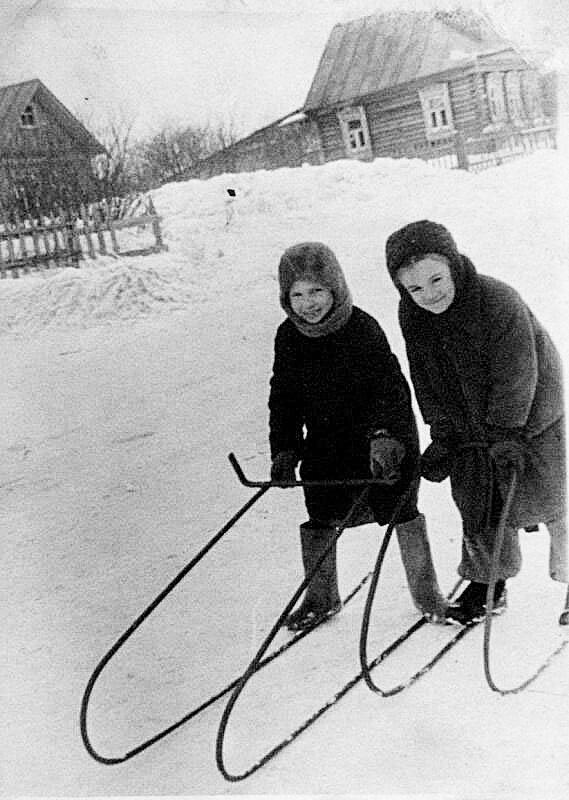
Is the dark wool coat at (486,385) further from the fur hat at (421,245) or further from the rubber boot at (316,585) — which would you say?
the rubber boot at (316,585)

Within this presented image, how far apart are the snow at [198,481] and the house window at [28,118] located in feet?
0.69

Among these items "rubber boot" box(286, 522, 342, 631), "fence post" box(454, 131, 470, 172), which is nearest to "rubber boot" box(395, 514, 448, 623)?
"rubber boot" box(286, 522, 342, 631)

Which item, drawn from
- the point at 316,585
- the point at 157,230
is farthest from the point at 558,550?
the point at 157,230

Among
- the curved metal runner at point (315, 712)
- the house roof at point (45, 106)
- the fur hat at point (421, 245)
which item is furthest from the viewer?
the house roof at point (45, 106)

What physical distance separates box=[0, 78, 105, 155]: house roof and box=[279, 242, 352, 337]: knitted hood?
329 millimetres

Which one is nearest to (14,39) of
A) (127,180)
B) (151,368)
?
(127,180)

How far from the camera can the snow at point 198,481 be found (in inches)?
45.9

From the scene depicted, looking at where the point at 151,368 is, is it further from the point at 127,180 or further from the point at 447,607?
the point at 447,607

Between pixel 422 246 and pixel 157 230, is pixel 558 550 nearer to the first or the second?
pixel 422 246

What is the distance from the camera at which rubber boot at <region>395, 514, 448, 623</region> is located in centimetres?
131

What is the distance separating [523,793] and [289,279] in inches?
27.4

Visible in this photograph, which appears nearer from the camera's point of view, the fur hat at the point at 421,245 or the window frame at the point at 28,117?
the fur hat at the point at 421,245

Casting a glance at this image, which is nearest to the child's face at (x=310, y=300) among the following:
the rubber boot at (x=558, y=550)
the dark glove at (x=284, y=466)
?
the dark glove at (x=284, y=466)

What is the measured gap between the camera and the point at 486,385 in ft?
3.91
